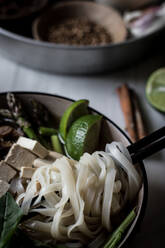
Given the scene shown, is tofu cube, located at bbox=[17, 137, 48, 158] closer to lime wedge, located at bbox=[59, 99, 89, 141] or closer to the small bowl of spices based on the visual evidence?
lime wedge, located at bbox=[59, 99, 89, 141]

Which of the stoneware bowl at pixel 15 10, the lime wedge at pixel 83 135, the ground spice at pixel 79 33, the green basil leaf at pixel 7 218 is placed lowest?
the green basil leaf at pixel 7 218

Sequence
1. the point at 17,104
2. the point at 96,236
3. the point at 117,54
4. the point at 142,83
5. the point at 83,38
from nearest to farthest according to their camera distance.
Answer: the point at 96,236 → the point at 17,104 → the point at 117,54 → the point at 142,83 → the point at 83,38

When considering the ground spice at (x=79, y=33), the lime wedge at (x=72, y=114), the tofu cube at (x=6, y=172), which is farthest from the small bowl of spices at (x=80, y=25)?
the tofu cube at (x=6, y=172)

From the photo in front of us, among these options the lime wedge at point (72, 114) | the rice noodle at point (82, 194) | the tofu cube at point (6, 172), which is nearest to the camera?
the rice noodle at point (82, 194)

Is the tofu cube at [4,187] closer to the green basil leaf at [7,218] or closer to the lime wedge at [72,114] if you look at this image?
the green basil leaf at [7,218]

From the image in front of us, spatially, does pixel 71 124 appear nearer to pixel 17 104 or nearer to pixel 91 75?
pixel 17 104

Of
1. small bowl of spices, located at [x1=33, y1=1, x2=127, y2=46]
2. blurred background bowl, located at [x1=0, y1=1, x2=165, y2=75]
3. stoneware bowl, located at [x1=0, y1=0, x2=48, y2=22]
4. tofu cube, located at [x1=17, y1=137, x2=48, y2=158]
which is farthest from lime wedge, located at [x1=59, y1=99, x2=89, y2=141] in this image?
stoneware bowl, located at [x1=0, y1=0, x2=48, y2=22]

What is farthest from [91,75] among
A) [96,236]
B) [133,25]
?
[96,236]
